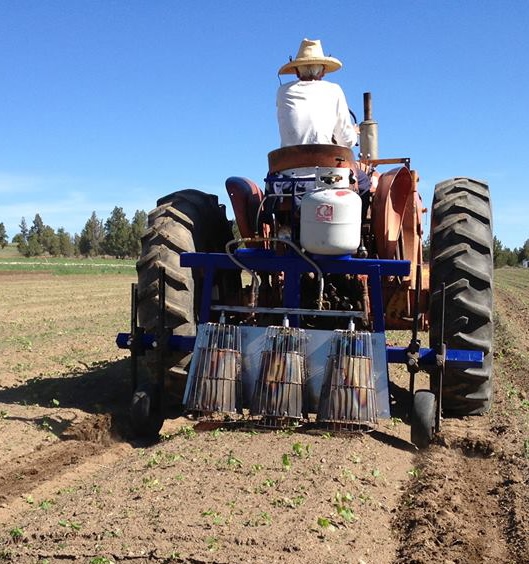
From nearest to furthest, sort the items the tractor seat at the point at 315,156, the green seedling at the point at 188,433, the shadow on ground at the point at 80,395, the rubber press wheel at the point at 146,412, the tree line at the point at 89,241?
the green seedling at the point at 188,433, the rubber press wheel at the point at 146,412, the tractor seat at the point at 315,156, the shadow on ground at the point at 80,395, the tree line at the point at 89,241

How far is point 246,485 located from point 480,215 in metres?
3.21

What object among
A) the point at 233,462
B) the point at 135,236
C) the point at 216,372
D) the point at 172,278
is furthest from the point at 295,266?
the point at 135,236

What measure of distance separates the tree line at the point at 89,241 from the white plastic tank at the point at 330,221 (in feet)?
245

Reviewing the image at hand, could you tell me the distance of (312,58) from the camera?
5.89m

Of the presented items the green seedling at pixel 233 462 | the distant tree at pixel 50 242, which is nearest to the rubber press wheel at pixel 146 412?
the green seedling at pixel 233 462

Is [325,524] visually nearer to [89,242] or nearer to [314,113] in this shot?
[314,113]

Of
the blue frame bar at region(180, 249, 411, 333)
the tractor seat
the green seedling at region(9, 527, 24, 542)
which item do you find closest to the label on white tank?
the blue frame bar at region(180, 249, 411, 333)

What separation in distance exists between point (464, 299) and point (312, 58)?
2209 millimetres

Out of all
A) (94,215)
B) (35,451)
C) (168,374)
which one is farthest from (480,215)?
(94,215)

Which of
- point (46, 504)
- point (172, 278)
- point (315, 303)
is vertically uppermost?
point (172, 278)

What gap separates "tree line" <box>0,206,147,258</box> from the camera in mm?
81688

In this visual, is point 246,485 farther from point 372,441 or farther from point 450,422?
point 450,422

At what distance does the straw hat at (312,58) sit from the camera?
5.91 meters

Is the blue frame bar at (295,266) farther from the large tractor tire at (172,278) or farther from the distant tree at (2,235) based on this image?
the distant tree at (2,235)
